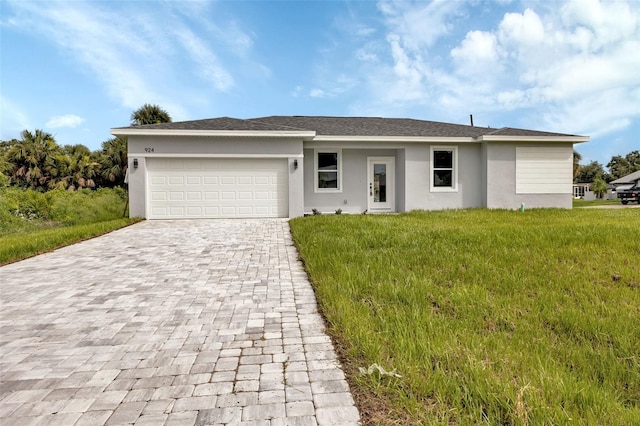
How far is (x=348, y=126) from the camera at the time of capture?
1450cm

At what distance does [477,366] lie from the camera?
6.94ft

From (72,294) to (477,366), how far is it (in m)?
4.53

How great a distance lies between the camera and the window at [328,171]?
43.8 ft

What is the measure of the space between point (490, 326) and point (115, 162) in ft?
93.0

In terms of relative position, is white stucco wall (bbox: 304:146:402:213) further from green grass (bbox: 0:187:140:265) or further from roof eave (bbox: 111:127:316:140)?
green grass (bbox: 0:187:140:265)

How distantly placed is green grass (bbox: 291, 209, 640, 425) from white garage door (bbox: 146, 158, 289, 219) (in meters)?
6.89

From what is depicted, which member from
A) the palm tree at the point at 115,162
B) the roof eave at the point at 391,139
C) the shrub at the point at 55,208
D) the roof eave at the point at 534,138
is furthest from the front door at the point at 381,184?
Result: the palm tree at the point at 115,162

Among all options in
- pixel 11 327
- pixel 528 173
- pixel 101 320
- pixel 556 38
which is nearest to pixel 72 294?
pixel 11 327

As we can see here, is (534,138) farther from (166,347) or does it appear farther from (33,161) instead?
(33,161)

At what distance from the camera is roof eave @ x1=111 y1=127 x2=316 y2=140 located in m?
11.2

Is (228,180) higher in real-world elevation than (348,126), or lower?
lower

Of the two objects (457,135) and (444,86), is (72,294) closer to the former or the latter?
(457,135)

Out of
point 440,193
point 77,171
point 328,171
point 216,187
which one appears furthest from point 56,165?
point 440,193

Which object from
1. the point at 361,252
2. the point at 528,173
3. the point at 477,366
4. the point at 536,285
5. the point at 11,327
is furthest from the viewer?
the point at 528,173
